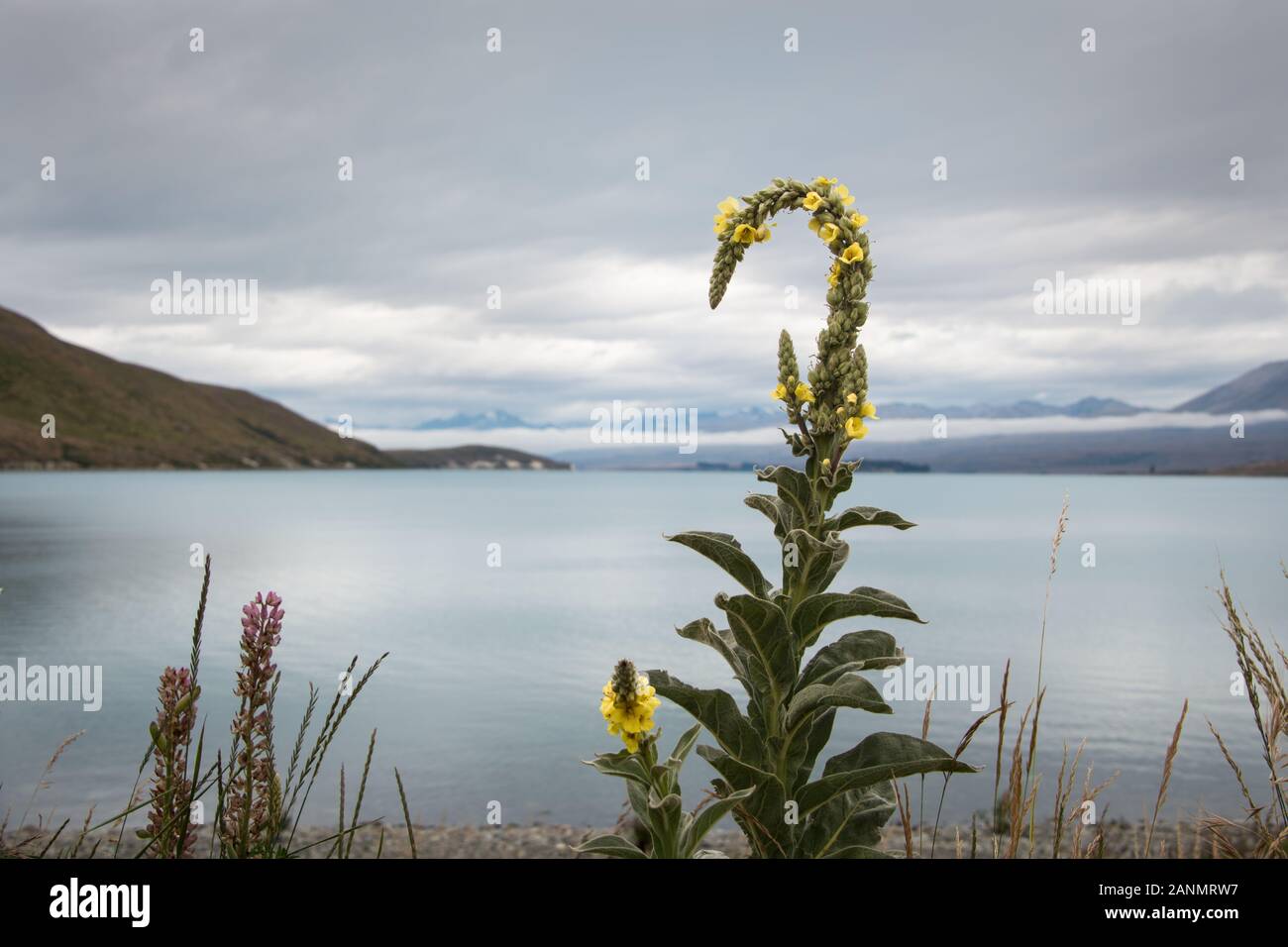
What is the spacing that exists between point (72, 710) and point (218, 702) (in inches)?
244

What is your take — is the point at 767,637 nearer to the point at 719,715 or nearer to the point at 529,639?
the point at 719,715

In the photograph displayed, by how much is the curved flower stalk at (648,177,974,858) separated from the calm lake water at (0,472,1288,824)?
46.2ft

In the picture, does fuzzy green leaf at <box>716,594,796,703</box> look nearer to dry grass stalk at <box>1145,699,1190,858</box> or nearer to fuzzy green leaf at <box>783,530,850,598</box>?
fuzzy green leaf at <box>783,530,850,598</box>

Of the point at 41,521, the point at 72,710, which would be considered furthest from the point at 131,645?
the point at 41,521

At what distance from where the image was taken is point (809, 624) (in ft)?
11.2

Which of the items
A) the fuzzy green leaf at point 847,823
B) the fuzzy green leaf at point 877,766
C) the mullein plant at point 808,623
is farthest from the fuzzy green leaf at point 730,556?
the fuzzy green leaf at point 847,823

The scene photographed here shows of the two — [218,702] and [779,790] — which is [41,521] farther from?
[779,790]

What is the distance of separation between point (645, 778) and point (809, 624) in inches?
32.9

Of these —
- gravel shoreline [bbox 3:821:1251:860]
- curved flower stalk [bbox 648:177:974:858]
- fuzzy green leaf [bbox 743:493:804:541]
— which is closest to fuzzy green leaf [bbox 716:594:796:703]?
curved flower stalk [bbox 648:177:974:858]

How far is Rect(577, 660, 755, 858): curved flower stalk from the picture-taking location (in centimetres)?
283

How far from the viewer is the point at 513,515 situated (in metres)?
172

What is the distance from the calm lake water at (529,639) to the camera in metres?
27.7

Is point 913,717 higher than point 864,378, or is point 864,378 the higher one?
point 864,378
